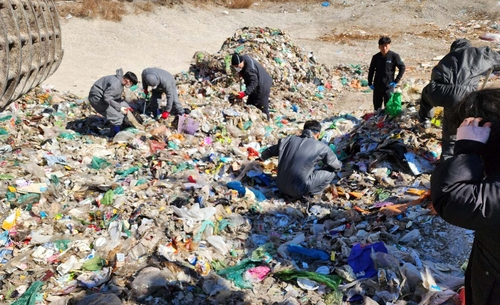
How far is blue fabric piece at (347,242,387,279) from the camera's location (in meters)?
3.50

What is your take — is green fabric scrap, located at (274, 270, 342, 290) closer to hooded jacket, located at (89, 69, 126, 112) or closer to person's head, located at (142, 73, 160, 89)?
person's head, located at (142, 73, 160, 89)

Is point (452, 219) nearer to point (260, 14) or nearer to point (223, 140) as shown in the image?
point (223, 140)

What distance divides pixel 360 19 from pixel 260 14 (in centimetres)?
607

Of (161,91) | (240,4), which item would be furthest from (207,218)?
(240,4)

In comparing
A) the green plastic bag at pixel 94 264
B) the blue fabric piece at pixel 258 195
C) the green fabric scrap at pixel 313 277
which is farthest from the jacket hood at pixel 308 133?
the green plastic bag at pixel 94 264

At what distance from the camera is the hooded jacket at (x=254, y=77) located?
7.64 metres

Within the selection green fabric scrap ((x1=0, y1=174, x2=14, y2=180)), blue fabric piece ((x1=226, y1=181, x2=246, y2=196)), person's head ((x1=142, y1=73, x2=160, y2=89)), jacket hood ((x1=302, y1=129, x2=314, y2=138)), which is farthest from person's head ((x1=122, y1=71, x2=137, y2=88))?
jacket hood ((x1=302, y1=129, x2=314, y2=138))

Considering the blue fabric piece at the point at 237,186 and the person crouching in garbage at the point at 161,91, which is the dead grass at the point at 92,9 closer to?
the person crouching in garbage at the point at 161,91

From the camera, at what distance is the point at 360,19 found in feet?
73.2

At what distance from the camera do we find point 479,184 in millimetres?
1682

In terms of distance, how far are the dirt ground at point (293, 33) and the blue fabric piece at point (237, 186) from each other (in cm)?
555

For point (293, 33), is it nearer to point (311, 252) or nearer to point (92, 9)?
point (92, 9)

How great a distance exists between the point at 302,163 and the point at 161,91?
3913mm

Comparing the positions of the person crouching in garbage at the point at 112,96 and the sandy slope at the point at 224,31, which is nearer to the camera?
the person crouching in garbage at the point at 112,96
